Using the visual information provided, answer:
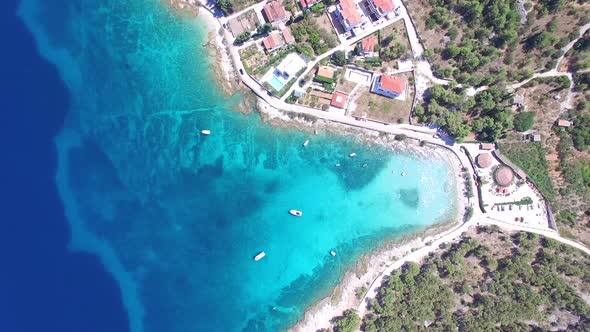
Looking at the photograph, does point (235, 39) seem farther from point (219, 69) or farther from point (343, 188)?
point (343, 188)

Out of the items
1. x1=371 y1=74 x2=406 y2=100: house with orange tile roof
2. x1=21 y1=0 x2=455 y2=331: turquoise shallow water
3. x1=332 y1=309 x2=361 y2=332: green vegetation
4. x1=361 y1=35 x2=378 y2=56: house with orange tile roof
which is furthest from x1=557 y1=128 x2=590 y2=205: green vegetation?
x1=332 y1=309 x2=361 y2=332: green vegetation

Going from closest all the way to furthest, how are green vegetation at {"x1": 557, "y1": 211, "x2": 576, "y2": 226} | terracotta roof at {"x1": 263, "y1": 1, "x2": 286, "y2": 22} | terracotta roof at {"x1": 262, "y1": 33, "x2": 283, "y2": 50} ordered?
green vegetation at {"x1": 557, "y1": 211, "x2": 576, "y2": 226}
terracotta roof at {"x1": 263, "y1": 1, "x2": 286, "y2": 22}
terracotta roof at {"x1": 262, "y1": 33, "x2": 283, "y2": 50}

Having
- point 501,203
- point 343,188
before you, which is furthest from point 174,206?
point 501,203

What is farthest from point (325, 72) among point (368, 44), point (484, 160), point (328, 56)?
point (484, 160)

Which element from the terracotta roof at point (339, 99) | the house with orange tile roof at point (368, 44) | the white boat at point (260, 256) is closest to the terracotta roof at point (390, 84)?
the house with orange tile roof at point (368, 44)

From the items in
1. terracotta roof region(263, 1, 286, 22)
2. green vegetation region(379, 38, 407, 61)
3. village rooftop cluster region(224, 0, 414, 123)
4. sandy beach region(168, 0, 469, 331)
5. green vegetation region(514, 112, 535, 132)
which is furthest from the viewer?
sandy beach region(168, 0, 469, 331)

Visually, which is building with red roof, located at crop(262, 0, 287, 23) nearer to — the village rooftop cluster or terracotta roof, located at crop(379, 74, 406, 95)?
the village rooftop cluster

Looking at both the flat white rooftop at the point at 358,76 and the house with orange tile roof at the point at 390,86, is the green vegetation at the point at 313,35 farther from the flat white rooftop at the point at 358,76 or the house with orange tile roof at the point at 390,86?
the house with orange tile roof at the point at 390,86
